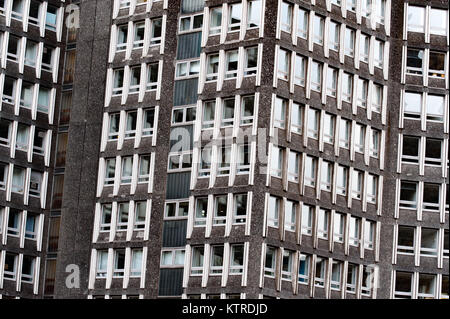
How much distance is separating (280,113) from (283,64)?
1.97 m

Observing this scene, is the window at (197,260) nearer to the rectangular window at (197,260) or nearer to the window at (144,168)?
the rectangular window at (197,260)

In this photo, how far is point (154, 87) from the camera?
5094cm

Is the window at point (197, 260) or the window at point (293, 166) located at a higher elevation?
the window at point (293, 166)

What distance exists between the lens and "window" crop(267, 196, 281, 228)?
46594 mm

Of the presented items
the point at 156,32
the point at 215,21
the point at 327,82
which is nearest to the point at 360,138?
the point at 327,82

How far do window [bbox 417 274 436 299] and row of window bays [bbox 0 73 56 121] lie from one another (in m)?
17.2

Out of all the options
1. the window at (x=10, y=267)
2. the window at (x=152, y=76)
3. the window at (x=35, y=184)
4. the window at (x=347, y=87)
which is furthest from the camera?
the window at (x=35, y=184)

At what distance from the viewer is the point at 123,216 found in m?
50.6

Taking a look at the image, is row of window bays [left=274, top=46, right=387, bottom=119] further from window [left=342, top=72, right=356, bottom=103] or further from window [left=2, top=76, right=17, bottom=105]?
window [left=2, top=76, right=17, bottom=105]

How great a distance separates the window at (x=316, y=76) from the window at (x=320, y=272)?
21.9 ft

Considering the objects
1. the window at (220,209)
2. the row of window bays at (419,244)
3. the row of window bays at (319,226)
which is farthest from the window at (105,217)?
the row of window bays at (419,244)

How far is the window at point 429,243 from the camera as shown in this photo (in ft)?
171

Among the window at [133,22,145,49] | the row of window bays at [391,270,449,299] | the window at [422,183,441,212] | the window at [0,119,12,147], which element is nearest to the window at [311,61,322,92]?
the window at [422,183,441,212]

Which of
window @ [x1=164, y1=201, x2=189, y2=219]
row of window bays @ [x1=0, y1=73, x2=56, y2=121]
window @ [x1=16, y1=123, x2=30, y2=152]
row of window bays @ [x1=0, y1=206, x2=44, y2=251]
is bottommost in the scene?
row of window bays @ [x1=0, y1=206, x2=44, y2=251]
